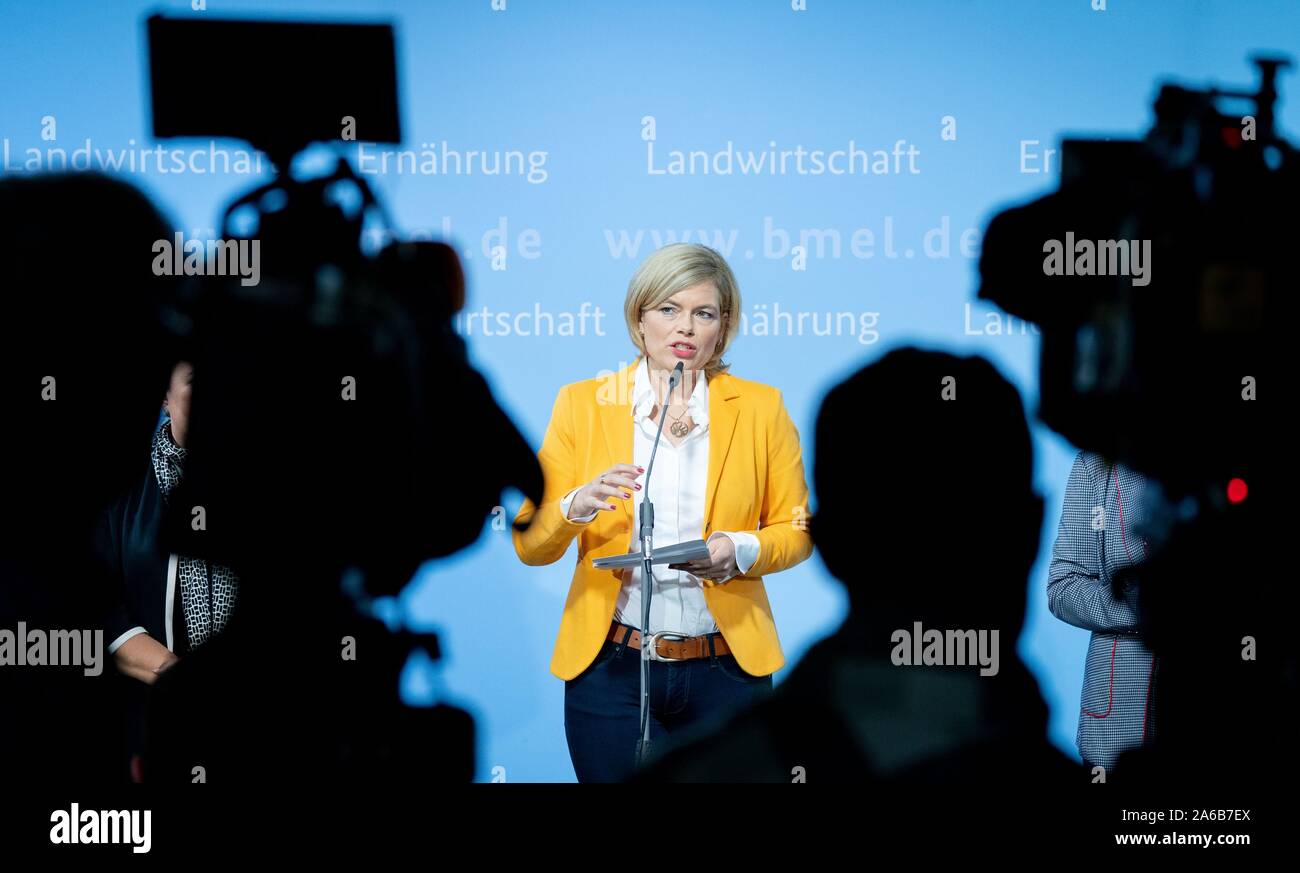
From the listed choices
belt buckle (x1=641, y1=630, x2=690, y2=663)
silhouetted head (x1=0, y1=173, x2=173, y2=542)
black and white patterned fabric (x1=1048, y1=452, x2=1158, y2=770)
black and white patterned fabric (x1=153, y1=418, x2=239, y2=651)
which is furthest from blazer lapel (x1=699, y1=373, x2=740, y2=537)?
silhouetted head (x1=0, y1=173, x2=173, y2=542)

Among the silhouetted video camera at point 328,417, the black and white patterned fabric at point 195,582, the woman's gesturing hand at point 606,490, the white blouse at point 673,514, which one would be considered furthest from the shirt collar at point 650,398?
the black and white patterned fabric at point 195,582

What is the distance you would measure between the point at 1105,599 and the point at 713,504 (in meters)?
1.01

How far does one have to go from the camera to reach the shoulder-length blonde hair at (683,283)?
2.74 m

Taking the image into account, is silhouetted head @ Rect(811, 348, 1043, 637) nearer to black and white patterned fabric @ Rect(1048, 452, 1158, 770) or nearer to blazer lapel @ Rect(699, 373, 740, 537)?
black and white patterned fabric @ Rect(1048, 452, 1158, 770)

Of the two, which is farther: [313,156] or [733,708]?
[313,156]

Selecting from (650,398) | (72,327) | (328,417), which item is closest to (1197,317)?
(650,398)

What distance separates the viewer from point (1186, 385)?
2949 mm

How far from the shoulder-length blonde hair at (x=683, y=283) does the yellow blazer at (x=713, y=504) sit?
0.30ft

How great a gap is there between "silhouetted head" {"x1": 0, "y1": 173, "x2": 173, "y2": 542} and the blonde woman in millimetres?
1103

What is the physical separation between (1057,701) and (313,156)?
8.09ft

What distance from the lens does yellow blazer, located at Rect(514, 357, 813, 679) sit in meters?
2.73

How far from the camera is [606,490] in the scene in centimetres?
267
